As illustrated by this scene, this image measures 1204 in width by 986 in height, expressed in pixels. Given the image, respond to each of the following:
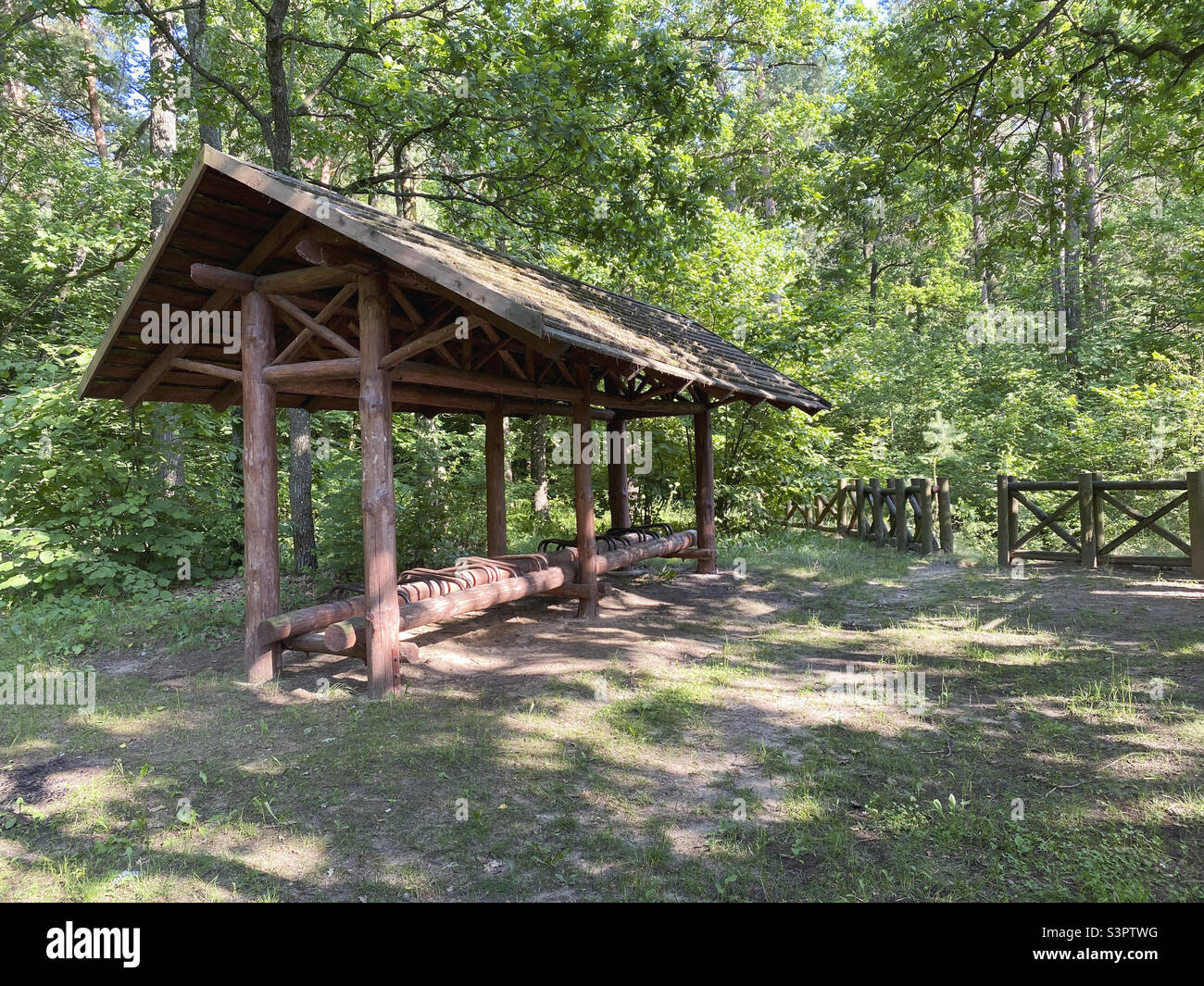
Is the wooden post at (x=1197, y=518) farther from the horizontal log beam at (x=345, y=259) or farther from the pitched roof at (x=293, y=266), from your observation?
the horizontal log beam at (x=345, y=259)

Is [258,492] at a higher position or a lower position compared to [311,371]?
lower

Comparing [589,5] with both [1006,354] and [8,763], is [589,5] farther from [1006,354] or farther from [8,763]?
[1006,354]

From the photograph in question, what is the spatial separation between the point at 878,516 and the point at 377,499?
1103 cm

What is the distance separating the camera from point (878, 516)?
13.9 m

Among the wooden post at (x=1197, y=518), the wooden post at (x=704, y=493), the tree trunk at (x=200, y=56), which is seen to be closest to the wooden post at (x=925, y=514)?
the wooden post at (x=1197, y=518)

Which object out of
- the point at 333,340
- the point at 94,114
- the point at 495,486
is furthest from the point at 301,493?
the point at 94,114

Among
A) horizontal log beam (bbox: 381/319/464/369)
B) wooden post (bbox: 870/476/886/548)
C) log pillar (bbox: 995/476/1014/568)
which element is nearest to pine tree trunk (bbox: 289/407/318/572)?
horizontal log beam (bbox: 381/319/464/369)

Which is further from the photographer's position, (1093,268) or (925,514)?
(1093,268)

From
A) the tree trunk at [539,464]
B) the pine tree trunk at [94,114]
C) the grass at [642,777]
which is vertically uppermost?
the pine tree trunk at [94,114]

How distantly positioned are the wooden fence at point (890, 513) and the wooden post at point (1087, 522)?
2.12m

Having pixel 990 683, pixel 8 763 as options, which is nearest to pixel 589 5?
pixel 990 683

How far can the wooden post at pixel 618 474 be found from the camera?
10.9 m

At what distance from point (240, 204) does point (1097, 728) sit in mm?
7231

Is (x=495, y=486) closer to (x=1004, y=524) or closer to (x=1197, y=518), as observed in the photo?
(x=1004, y=524)
